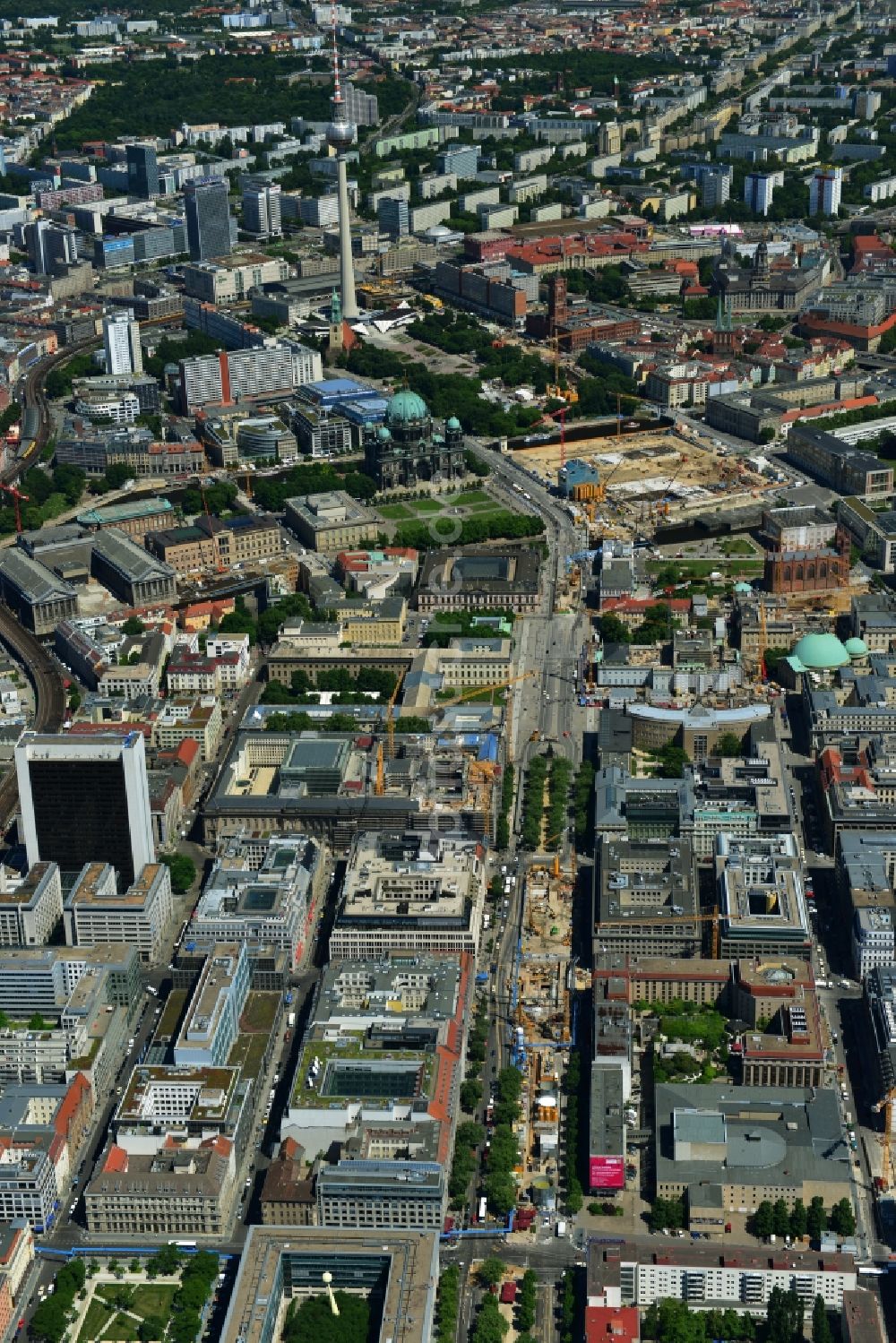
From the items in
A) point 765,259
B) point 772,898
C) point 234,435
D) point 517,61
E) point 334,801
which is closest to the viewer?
point 772,898

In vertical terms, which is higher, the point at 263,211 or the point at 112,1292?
the point at 263,211

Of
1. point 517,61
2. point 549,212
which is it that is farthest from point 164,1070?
point 517,61

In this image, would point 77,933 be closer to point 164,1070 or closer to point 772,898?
point 164,1070

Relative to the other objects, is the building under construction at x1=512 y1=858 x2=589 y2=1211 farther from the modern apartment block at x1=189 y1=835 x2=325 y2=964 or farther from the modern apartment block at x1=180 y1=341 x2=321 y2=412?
the modern apartment block at x1=180 y1=341 x2=321 y2=412

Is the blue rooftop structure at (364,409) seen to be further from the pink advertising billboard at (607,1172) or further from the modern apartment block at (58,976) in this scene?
the pink advertising billboard at (607,1172)

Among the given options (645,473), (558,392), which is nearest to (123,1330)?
(645,473)

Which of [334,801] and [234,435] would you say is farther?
[234,435]

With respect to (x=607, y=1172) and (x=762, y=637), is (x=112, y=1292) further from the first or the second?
(x=762, y=637)

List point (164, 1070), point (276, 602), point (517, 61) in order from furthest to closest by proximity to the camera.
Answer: point (517, 61) < point (276, 602) < point (164, 1070)
